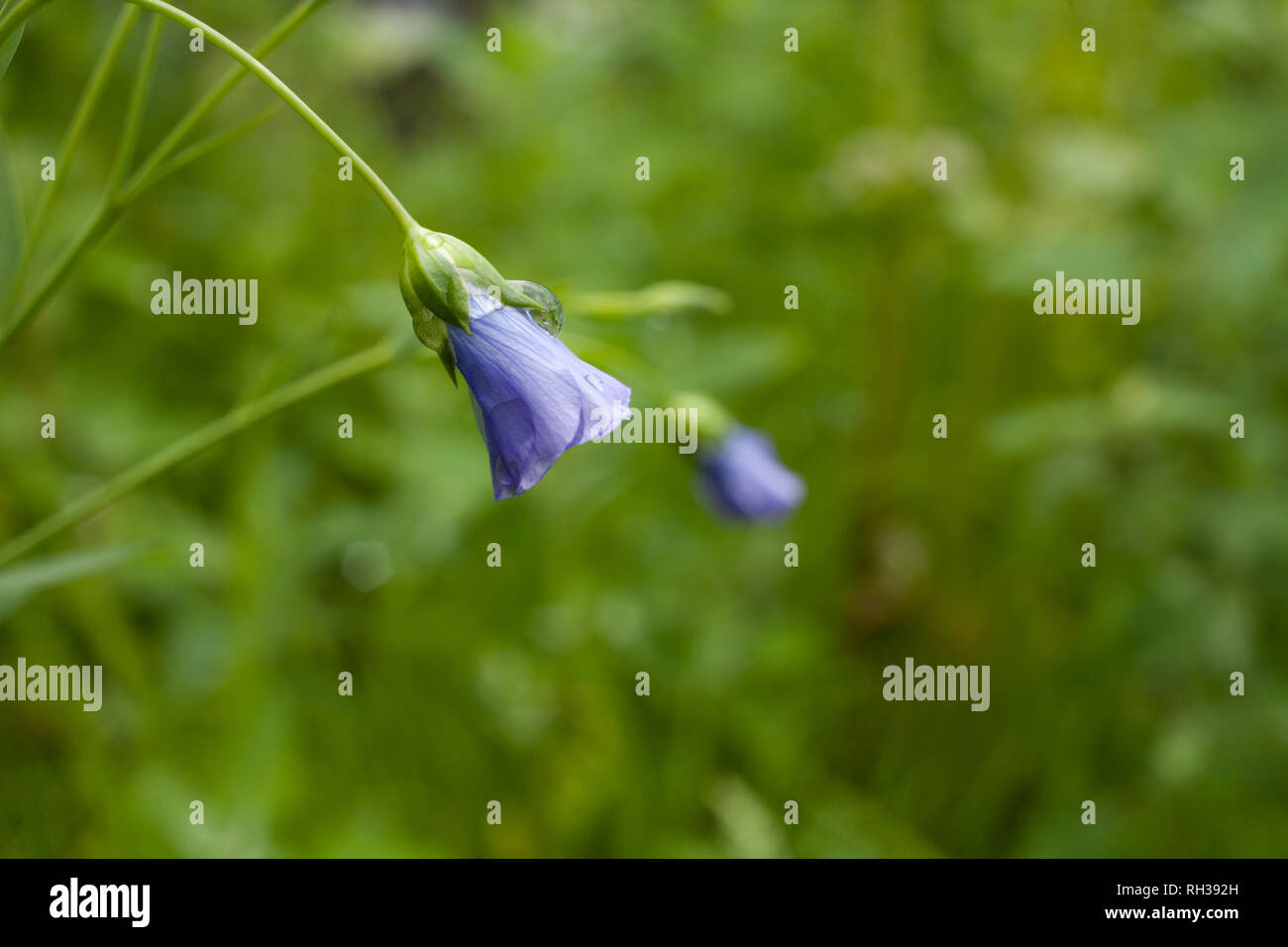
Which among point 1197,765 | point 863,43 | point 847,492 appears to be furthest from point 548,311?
point 863,43

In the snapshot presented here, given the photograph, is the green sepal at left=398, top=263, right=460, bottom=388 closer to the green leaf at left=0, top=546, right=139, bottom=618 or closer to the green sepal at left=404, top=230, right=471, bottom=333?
the green sepal at left=404, top=230, right=471, bottom=333

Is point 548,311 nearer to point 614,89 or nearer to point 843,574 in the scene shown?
point 843,574

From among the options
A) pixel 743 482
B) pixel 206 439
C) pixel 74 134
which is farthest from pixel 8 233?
pixel 743 482

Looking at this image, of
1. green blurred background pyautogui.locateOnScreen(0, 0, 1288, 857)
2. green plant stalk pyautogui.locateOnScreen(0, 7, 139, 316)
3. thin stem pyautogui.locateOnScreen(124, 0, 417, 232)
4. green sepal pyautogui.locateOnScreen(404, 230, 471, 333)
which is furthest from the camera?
green blurred background pyautogui.locateOnScreen(0, 0, 1288, 857)

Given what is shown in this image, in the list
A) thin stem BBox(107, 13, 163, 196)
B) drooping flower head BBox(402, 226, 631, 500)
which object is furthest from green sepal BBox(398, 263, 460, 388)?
thin stem BBox(107, 13, 163, 196)

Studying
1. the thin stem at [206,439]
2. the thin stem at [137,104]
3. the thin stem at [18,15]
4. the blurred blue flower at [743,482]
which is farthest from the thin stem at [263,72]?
the blurred blue flower at [743,482]

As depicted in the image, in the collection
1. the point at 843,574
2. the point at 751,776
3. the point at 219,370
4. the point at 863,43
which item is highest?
the point at 863,43
